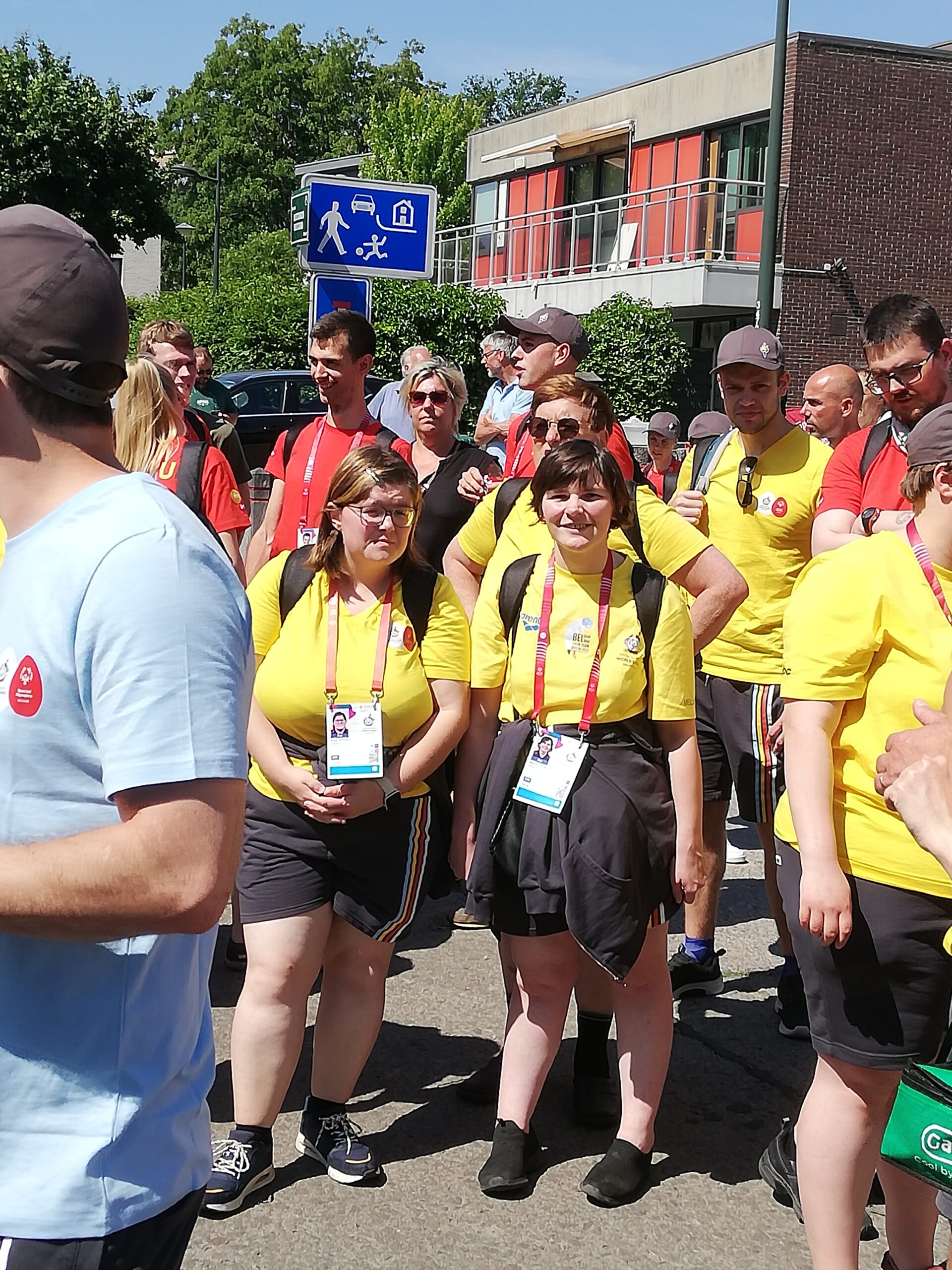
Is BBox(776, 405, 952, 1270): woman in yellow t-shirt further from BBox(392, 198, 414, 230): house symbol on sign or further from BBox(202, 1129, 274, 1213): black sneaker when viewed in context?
BBox(392, 198, 414, 230): house symbol on sign

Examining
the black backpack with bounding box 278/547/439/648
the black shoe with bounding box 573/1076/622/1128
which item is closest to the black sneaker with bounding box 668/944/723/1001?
the black shoe with bounding box 573/1076/622/1128

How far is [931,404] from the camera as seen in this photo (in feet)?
14.1

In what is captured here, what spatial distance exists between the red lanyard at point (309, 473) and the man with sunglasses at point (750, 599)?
156 centimetres

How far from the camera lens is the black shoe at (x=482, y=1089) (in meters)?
4.16

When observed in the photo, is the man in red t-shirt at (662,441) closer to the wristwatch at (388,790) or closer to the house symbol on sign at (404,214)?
the house symbol on sign at (404,214)

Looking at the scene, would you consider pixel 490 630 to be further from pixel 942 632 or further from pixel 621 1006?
pixel 942 632

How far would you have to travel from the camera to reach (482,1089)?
4164mm

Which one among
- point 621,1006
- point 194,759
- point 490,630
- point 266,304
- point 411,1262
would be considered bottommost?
point 411,1262

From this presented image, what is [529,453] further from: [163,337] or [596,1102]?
[596,1102]

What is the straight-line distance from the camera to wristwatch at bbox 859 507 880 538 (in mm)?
4164

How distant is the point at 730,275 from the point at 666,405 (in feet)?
9.20

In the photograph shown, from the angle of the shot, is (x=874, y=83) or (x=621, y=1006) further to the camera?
(x=874, y=83)

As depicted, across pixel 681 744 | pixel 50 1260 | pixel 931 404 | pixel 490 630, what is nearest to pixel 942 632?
pixel 681 744

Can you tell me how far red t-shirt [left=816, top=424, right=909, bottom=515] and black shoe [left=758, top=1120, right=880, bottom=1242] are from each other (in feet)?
6.22
